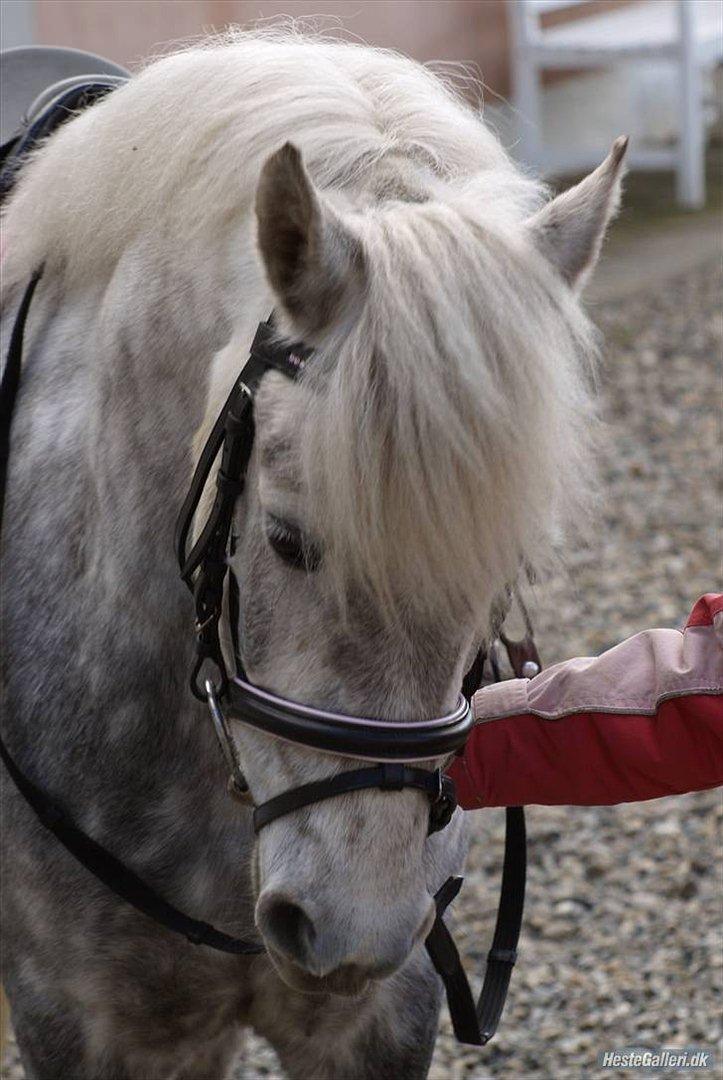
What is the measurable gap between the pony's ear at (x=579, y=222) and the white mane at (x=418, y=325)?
0.04m

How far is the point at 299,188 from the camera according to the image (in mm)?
1364

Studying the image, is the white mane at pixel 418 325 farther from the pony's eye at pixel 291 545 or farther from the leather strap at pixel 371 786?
the leather strap at pixel 371 786

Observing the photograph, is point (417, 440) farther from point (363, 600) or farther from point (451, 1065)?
point (451, 1065)

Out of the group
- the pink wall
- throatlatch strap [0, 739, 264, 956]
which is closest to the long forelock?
throatlatch strap [0, 739, 264, 956]

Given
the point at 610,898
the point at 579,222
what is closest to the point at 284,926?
the point at 579,222

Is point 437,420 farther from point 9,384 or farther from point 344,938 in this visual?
point 9,384

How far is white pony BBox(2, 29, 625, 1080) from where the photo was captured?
1.40m

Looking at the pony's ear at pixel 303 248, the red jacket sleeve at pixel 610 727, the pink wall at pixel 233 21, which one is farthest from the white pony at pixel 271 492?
the pink wall at pixel 233 21

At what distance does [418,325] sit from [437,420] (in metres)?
0.10

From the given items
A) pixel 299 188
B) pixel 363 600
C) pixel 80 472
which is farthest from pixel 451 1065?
pixel 299 188

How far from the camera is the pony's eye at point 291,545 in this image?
1.44m

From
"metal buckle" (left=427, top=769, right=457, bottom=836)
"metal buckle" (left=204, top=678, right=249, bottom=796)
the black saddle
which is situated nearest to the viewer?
"metal buckle" (left=427, top=769, right=457, bottom=836)

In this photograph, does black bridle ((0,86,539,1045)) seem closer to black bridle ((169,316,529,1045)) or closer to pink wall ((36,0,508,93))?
black bridle ((169,316,529,1045))

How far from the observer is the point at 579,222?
1554mm
